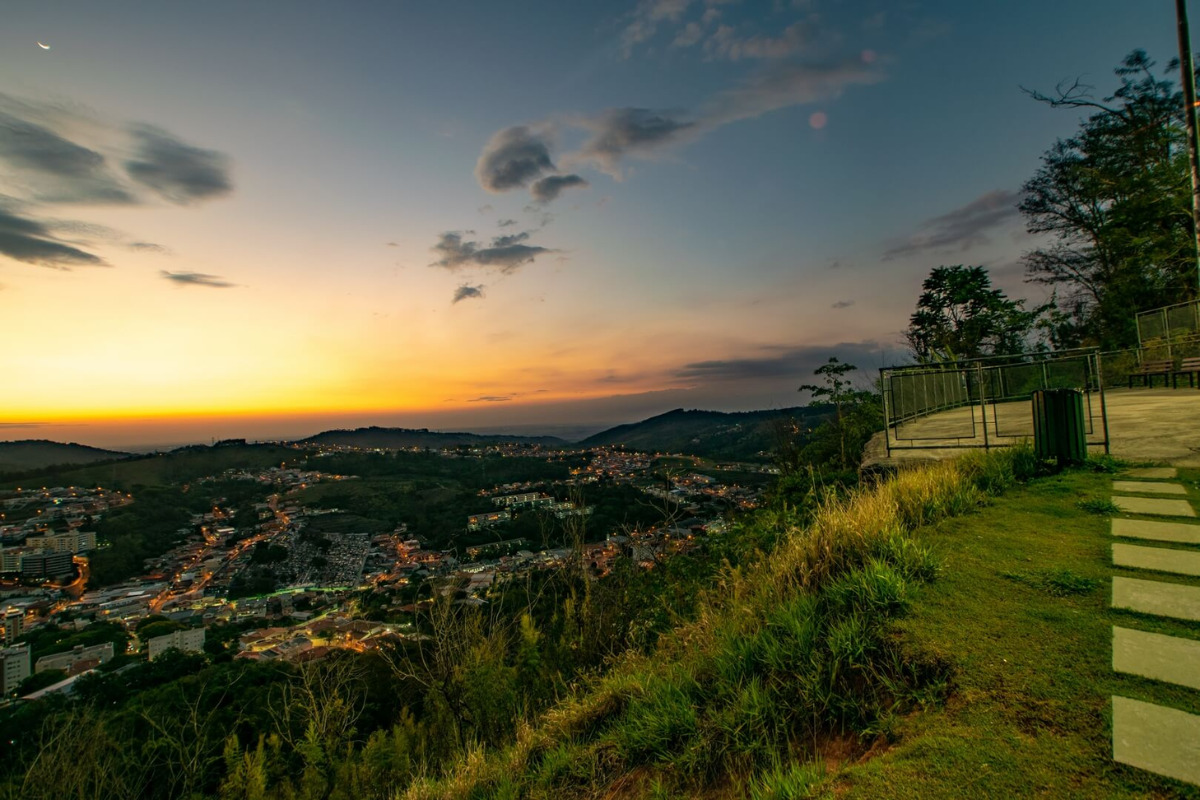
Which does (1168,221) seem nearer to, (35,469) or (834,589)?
(834,589)

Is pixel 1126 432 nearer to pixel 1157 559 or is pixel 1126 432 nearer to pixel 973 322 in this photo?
pixel 1157 559

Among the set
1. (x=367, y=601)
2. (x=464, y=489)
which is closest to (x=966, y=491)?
(x=367, y=601)

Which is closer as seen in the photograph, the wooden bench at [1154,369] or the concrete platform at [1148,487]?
the concrete platform at [1148,487]

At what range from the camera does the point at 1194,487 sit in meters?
4.62

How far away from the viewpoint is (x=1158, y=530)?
3783 millimetres

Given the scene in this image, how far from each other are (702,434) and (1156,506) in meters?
75.1

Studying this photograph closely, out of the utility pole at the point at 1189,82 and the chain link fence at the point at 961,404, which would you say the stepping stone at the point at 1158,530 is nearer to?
the chain link fence at the point at 961,404

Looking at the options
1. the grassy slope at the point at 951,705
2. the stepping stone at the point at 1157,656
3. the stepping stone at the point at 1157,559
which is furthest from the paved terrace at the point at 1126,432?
the stepping stone at the point at 1157,656

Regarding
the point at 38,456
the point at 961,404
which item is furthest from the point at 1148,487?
the point at 38,456

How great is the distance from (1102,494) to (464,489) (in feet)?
181

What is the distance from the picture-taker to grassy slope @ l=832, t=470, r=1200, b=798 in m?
1.77

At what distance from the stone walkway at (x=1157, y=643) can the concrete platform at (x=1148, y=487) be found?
0.20m

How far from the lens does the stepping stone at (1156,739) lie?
166 cm

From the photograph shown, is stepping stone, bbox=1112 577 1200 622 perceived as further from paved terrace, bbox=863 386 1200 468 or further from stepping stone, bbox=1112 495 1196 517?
paved terrace, bbox=863 386 1200 468
